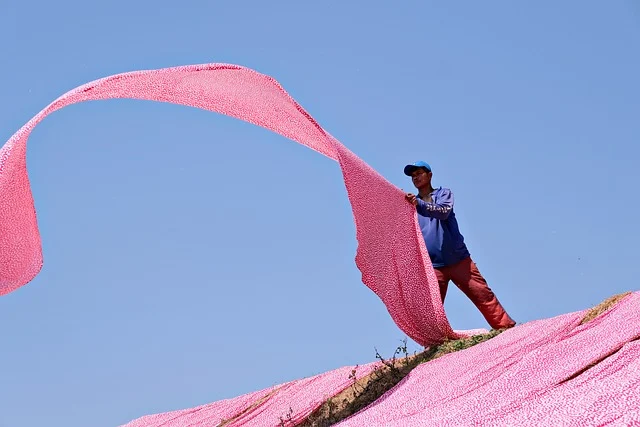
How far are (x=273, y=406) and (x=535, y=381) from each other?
3.06 m

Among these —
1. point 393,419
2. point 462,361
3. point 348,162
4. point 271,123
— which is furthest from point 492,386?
point 271,123

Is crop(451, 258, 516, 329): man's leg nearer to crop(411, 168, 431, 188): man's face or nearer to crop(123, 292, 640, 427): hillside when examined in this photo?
crop(123, 292, 640, 427): hillside

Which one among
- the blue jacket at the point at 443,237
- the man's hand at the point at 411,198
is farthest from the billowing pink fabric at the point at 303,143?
the blue jacket at the point at 443,237

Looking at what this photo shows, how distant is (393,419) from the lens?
4730mm

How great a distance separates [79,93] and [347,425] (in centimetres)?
260

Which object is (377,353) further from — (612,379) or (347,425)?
(612,379)

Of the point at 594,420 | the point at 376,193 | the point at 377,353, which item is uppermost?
the point at 376,193

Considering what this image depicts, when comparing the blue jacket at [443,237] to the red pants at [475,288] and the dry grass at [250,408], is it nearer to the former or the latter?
the red pants at [475,288]

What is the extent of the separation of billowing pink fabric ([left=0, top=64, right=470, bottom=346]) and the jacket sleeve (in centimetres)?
22

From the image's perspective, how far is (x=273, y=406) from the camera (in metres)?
7.07

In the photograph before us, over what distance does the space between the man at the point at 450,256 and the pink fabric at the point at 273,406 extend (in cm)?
101

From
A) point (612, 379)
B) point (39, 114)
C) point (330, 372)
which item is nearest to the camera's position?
point (612, 379)

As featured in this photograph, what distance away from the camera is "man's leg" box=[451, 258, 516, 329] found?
7.66m

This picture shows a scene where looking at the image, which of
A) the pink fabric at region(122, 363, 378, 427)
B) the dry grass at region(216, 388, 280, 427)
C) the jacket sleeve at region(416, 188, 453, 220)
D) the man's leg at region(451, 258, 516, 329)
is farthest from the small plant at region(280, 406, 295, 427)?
the man's leg at region(451, 258, 516, 329)
